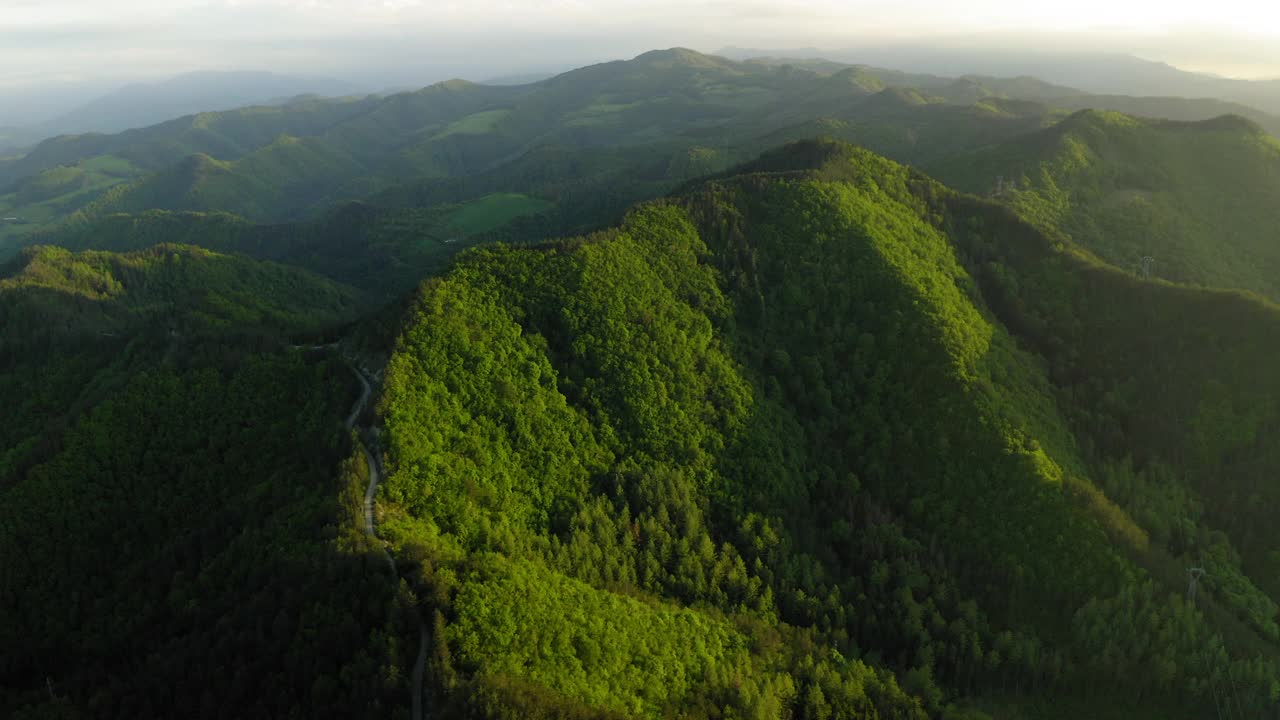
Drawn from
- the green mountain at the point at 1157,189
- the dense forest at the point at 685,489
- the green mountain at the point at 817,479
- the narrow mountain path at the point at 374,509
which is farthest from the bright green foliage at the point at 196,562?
the green mountain at the point at 1157,189

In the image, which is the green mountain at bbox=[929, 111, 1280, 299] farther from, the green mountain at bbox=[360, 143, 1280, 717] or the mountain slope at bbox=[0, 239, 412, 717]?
the mountain slope at bbox=[0, 239, 412, 717]

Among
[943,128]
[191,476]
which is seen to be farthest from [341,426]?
[943,128]

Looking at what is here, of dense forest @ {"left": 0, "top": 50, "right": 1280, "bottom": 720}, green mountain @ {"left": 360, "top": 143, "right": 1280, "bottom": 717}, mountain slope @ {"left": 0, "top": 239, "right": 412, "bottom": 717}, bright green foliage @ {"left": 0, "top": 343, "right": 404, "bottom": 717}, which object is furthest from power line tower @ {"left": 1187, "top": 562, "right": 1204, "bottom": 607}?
bright green foliage @ {"left": 0, "top": 343, "right": 404, "bottom": 717}

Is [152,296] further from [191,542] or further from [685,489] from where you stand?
[685,489]

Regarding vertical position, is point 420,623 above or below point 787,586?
above

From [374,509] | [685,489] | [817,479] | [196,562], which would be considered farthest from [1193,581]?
[196,562]

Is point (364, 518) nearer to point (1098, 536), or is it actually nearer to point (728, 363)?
point (728, 363)
